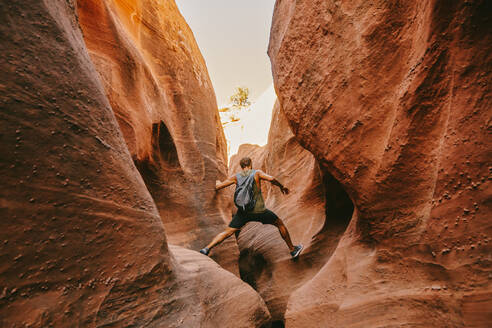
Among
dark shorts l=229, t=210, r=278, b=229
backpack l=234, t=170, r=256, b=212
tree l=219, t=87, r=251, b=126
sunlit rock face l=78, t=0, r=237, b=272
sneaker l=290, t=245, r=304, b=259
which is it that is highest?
tree l=219, t=87, r=251, b=126

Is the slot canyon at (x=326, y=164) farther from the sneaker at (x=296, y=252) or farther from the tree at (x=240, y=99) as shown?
the tree at (x=240, y=99)

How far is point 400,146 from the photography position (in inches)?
66.8

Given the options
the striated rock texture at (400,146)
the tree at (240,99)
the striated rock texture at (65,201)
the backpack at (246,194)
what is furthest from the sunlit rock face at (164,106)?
the tree at (240,99)

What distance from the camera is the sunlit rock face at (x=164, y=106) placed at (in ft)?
11.1

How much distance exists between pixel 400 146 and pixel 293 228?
3.06 metres

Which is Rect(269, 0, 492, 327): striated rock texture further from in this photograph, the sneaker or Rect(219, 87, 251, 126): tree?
Rect(219, 87, 251, 126): tree

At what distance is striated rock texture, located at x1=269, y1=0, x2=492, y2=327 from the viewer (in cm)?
132

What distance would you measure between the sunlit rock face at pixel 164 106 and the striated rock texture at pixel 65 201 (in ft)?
5.66

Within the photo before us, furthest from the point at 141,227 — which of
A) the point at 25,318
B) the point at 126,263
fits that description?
the point at 25,318

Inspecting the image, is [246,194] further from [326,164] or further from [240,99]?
[240,99]

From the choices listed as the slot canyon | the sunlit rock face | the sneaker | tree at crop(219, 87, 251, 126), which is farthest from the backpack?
tree at crop(219, 87, 251, 126)

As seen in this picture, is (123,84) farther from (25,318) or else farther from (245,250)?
(245,250)

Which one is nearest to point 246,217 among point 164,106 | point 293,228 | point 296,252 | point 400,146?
point 296,252

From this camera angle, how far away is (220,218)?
502cm
